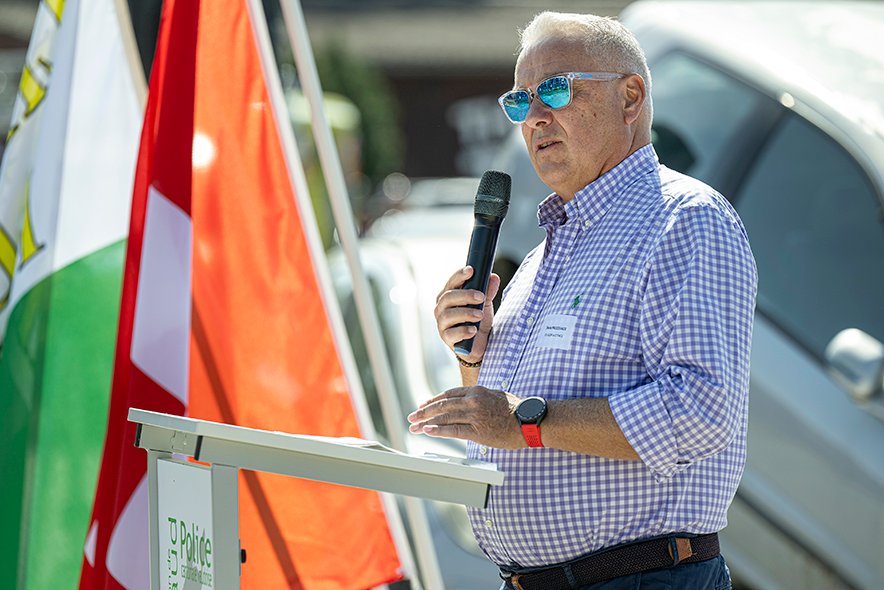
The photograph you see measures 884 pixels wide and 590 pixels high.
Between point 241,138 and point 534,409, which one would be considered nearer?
point 534,409

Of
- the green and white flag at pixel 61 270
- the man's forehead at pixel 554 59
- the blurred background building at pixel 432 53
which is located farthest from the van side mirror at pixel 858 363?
the blurred background building at pixel 432 53

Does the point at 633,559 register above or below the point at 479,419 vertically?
below

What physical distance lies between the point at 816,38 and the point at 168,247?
2896mm

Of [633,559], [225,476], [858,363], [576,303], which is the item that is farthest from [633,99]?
[858,363]

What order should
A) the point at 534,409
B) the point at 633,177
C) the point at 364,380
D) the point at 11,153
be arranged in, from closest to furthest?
the point at 534,409, the point at 633,177, the point at 11,153, the point at 364,380

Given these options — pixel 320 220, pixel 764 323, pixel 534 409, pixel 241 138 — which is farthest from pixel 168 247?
pixel 320 220

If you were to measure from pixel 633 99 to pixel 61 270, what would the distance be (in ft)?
5.24

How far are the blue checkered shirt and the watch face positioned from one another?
12cm

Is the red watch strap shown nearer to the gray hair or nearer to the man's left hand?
the man's left hand

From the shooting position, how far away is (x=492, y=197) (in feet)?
6.71

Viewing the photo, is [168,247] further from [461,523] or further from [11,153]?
[461,523]

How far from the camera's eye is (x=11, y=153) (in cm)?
266

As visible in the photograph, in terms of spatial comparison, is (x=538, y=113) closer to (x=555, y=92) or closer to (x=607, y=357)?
(x=555, y=92)

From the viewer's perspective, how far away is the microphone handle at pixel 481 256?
1932mm
